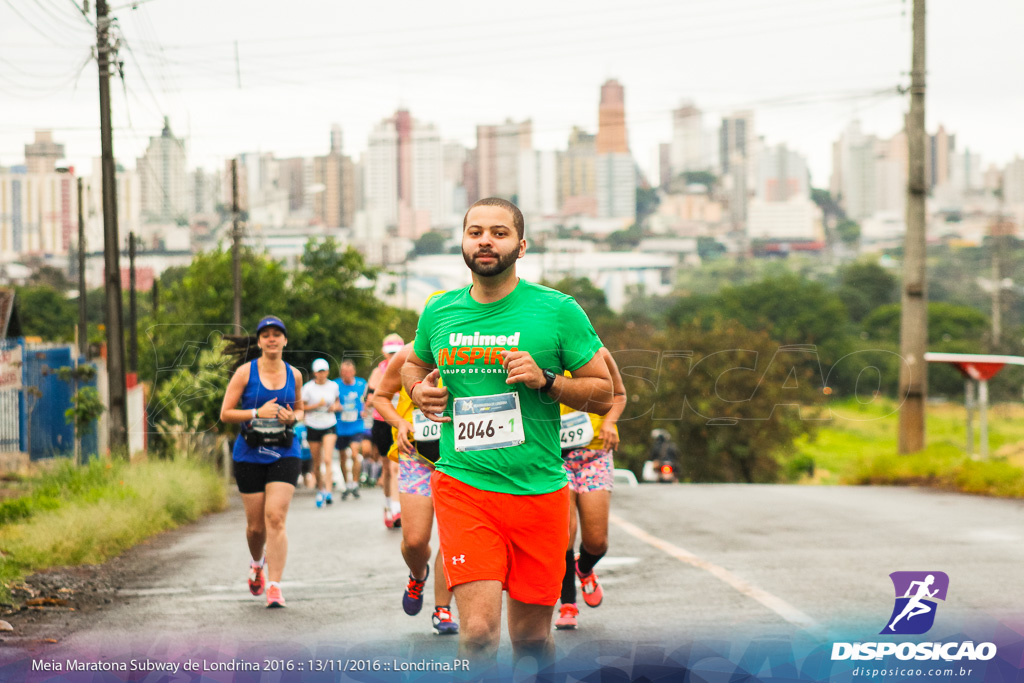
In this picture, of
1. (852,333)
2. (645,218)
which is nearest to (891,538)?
(852,333)

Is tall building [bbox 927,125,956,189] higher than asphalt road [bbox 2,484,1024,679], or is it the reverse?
tall building [bbox 927,125,956,189]

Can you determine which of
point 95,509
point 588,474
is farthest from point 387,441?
point 588,474

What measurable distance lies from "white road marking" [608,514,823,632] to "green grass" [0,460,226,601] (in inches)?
184

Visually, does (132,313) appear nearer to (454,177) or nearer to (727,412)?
(727,412)

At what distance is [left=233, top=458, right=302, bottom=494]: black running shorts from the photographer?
812cm

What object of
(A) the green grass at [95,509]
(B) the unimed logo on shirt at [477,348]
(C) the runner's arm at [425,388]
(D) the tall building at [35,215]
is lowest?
(A) the green grass at [95,509]

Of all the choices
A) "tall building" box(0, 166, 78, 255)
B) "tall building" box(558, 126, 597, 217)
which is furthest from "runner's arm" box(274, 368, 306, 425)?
"tall building" box(558, 126, 597, 217)

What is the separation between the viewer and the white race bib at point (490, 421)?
15.0 feet

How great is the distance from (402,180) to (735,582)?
131 meters

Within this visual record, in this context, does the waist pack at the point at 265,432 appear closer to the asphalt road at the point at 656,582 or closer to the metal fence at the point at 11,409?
the asphalt road at the point at 656,582

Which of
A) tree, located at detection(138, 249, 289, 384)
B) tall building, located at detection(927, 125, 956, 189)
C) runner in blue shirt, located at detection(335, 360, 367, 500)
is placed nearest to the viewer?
runner in blue shirt, located at detection(335, 360, 367, 500)

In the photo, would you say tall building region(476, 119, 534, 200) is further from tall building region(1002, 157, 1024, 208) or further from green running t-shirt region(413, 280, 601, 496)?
green running t-shirt region(413, 280, 601, 496)

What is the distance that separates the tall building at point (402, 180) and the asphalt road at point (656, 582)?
10225 centimetres

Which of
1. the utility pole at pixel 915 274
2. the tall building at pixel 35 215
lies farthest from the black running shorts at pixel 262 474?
the tall building at pixel 35 215
